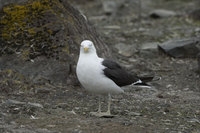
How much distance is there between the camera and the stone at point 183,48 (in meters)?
10.5

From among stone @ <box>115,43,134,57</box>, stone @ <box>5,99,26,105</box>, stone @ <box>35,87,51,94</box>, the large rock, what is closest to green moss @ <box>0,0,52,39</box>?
the large rock

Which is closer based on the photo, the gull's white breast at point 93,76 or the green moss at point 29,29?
the gull's white breast at point 93,76

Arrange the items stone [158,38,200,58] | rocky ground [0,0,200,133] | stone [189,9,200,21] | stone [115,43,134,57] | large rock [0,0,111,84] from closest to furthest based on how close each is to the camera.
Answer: rocky ground [0,0,200,133] < large rock [0,0,111,84] < stone [158,38,200,58] < stone [115,43,134,57] < stone [189,9,200,21]

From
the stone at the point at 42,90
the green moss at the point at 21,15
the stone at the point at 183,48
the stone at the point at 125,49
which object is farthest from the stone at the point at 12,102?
the stone at the point at 183,48

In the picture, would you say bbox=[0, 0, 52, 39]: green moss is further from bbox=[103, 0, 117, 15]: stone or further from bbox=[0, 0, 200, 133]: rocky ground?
bbox=[103, 0, 117, 15]: stone

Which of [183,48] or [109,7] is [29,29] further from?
[109,7]

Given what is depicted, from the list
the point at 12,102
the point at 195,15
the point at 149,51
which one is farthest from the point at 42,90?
the point at 195,15

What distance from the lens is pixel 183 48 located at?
1055 centimetres

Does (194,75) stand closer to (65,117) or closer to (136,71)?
(136,71)

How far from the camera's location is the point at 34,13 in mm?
7922

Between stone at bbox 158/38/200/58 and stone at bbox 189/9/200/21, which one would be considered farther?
stone at bbox 189/9/200/21

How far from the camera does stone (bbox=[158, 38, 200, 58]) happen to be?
10508 mm

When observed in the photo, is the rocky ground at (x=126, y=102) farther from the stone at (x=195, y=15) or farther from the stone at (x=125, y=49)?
the stone at (x=195, y=15)

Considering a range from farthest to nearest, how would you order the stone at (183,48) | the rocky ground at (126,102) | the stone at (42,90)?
the stone at (183,48) → the stone at (42,90) → the rocky ground at (126,102)
